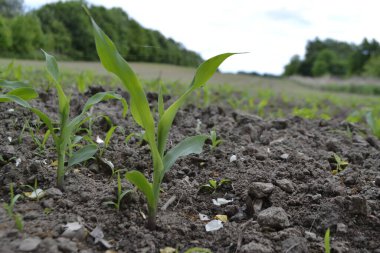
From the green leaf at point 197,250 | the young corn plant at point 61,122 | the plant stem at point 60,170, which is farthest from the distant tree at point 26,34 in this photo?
the green leaf at point 197,250

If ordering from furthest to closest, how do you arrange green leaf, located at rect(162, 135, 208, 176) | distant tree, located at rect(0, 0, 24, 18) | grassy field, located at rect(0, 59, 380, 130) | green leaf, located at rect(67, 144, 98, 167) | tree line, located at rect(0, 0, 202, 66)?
1. distant tree, located at rect(0, 0, 24, 18)
2. tree line, located at rect(0, 0, 202, 66)
3. grassy field, located at rect(0, 59, 380, 130)
4. green leaf, located at rect(67, 144, 98, 167)
5. green leaf, located at rect(162, 135, 208, 176)

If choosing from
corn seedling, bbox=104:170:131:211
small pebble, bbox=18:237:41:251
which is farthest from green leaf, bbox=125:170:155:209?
small pebble, bbox=18:237:41:251

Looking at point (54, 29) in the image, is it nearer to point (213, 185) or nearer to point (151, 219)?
point (213, 185)

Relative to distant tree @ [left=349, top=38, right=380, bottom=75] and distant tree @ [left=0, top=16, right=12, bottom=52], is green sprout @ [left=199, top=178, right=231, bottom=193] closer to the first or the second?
distant tree @ [left=0, top=16, right=12, bottom=52]

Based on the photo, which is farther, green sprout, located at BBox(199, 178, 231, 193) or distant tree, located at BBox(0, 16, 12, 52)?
distant tree, located at BBox(0, 16, 12, 52)

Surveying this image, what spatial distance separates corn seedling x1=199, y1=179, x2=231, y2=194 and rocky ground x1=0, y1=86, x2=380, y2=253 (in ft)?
0.06

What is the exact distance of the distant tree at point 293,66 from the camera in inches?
1716

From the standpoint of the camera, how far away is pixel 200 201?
4.29 ft

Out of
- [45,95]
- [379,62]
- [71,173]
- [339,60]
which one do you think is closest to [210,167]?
[71,173]

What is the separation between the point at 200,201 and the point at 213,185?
0.28 ft

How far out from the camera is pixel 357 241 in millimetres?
1122

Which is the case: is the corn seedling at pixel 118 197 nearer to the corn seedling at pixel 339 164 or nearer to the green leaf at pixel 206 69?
the green leaf at pixel 206 69

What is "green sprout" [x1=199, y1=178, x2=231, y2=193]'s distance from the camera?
136 centimetres

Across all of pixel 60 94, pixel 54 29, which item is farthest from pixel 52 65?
pixel 54 29
